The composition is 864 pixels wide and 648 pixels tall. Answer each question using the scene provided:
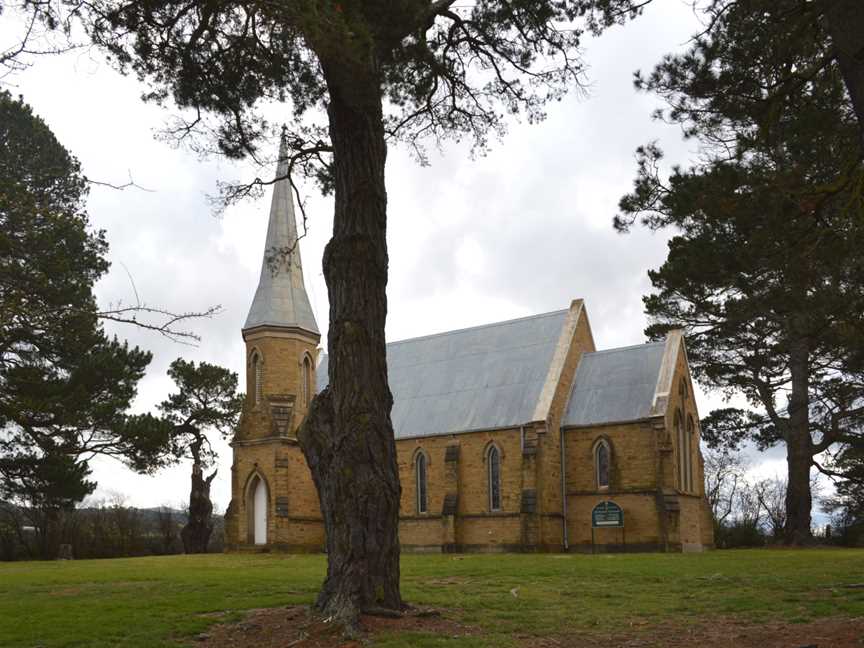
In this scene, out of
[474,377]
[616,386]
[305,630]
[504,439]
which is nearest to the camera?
[305,630]

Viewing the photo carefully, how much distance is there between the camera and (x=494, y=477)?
110 ft

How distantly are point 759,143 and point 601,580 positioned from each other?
850 cm

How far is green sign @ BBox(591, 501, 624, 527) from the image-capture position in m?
30.2

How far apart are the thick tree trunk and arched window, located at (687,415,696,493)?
2693cm

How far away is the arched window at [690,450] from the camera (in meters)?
33.6

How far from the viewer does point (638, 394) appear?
3244 centimetres

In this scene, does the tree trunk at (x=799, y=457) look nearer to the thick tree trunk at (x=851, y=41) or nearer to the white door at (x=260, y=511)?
the white door at (x=260, y=511)

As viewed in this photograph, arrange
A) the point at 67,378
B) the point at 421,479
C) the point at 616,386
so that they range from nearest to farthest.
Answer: the point at 67,378 < the point at 616,386 < the point at 421,479

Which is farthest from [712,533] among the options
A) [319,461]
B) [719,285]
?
[319,461]

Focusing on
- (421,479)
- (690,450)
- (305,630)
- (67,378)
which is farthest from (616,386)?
(305,630)

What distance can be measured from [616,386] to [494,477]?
5905mm

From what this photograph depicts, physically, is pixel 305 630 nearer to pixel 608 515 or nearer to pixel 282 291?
pixel 608 515

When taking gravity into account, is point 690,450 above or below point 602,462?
above

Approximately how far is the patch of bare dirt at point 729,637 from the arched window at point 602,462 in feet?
70.7
